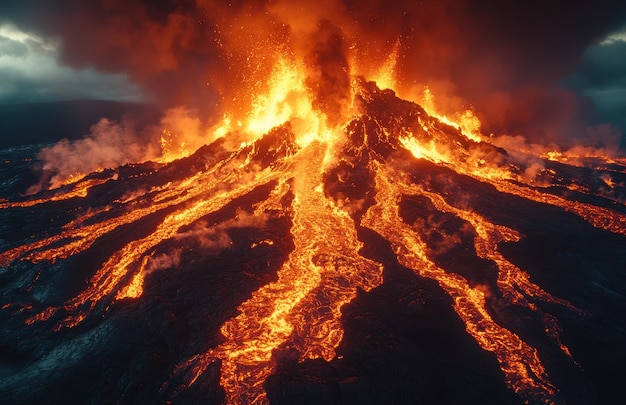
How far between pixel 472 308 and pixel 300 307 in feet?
30.8

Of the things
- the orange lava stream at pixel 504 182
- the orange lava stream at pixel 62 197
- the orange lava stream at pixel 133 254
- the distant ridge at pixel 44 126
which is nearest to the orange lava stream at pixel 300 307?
the orange lava stream at pixel 133 254

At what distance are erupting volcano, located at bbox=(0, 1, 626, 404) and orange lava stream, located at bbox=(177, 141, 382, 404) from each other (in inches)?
4.1

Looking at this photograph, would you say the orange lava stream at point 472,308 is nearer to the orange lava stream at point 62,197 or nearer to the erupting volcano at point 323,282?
the erupting volcano at point 323,282

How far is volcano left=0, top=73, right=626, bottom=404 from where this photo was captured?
54.9ft

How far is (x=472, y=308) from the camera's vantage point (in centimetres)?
2156

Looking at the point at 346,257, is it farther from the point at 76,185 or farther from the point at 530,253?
the point at 76,185

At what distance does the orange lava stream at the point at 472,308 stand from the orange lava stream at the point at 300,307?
9.02 ft

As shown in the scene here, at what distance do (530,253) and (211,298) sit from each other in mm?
21726

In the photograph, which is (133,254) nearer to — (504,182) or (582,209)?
(504,182)

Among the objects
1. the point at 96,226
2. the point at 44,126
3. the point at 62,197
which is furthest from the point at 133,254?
the point at 44,126

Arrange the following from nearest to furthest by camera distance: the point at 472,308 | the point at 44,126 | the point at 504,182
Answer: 1. the point at 472,308
2. the point at 504,182
3. the point at 44,126

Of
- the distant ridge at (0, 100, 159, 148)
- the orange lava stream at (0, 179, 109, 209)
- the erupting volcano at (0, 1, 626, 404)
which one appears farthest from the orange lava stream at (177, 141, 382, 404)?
the distant ridge at (0, 100, 159, 148)

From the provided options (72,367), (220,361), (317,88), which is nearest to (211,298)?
(220,361)

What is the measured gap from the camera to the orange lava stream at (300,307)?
17.2 meters
